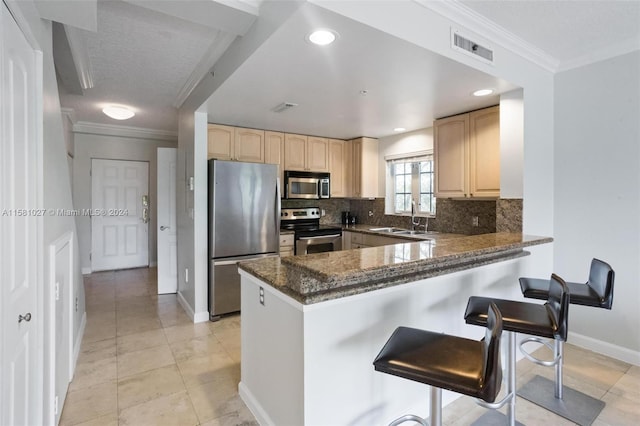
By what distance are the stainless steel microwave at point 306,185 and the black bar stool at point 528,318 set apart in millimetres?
2951

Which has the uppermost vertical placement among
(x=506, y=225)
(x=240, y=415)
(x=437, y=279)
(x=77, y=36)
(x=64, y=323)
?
(x=77, y=36)

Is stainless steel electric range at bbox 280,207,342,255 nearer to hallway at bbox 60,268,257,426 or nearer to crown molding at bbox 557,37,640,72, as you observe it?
hallway at bbox 60,268,257,426

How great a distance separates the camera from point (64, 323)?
86.0 inches

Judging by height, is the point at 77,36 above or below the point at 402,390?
above

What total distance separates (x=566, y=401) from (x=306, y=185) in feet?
11.3

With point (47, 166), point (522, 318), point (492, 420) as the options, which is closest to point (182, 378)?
point (47, 166)

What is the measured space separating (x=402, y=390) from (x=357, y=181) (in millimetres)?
3342

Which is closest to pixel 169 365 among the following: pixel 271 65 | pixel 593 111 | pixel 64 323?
pixel 64 323

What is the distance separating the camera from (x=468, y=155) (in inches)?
130

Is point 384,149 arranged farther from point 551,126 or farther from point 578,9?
point 578,9

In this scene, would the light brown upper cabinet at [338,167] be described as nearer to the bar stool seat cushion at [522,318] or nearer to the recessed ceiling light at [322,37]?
the recessed ceiling light at [322,37]

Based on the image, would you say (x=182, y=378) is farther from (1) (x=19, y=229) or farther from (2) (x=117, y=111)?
(2) (x=117, y=111)

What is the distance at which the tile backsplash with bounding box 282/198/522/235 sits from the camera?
2803mm

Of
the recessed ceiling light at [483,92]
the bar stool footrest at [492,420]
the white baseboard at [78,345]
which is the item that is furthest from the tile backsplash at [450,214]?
the white baseboard at [78,345]
